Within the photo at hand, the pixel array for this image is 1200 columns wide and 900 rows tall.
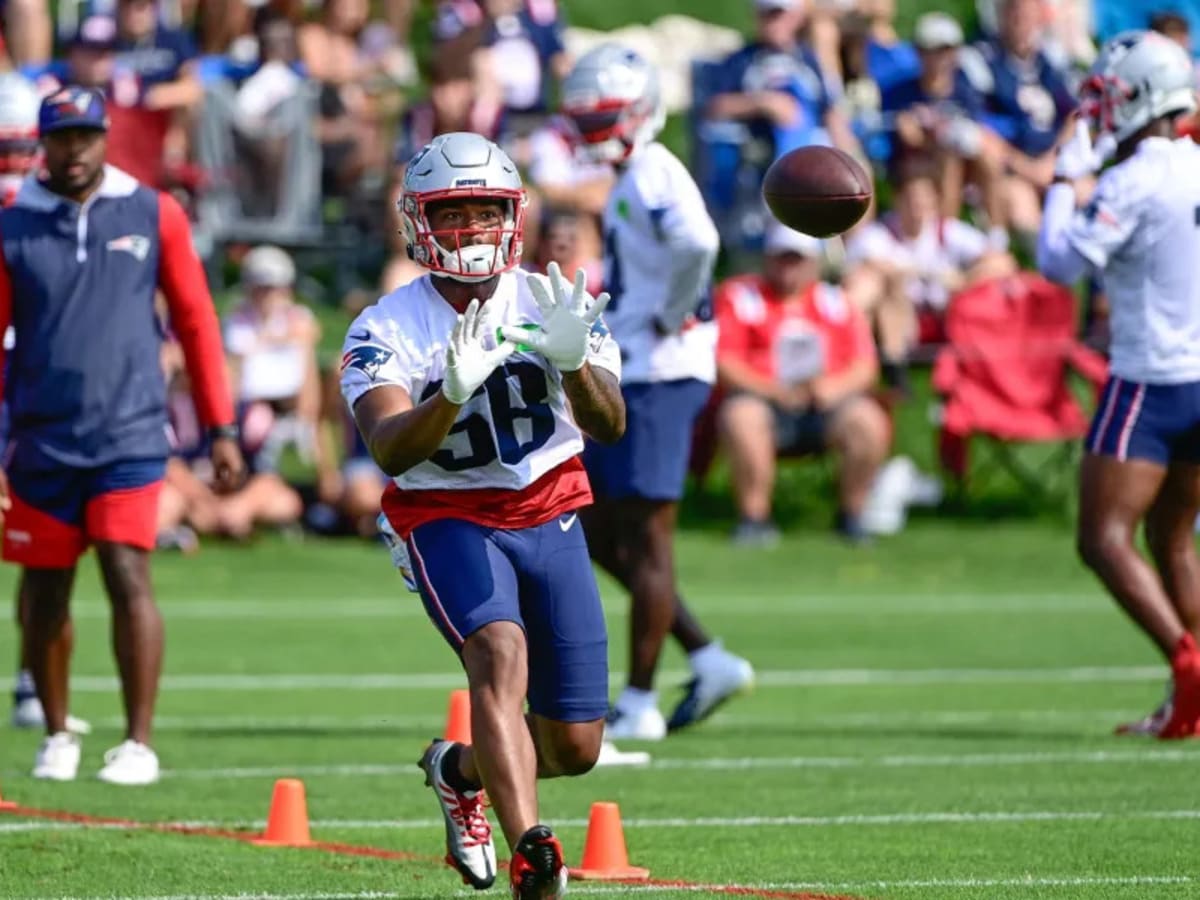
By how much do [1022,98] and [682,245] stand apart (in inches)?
370

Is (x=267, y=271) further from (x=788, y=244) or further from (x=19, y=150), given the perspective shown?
(x=19, y=150)

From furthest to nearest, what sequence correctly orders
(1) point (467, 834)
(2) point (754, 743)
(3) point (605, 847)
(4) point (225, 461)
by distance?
(2) point (754, 743)
(4) point (225, 461)
(3) point (605, 847)
(1) point (467, 834)

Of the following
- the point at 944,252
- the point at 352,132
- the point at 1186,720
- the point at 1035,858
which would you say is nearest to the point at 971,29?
the point at 944,252

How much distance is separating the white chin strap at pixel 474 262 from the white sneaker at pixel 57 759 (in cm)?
326

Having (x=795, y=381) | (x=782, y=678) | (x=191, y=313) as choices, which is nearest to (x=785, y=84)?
(x=795, y=381)

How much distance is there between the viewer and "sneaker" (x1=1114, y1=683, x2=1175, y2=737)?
9297 millimetres

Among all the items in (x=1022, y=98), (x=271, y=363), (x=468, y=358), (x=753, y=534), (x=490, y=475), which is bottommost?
(x=753, y=534)

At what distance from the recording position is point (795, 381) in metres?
16.5

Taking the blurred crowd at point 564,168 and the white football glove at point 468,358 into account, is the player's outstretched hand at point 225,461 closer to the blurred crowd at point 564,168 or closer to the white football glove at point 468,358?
the white football glove at point 468,358

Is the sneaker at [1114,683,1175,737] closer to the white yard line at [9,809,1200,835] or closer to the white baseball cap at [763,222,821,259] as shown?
the white yard line at [9,809,1200,835]

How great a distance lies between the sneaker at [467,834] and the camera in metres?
6.36

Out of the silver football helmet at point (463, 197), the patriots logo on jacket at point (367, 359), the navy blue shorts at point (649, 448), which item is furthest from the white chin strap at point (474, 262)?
the navy blue shorts at point (649, 448)

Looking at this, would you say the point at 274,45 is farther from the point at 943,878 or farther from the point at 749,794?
the point at 943,878

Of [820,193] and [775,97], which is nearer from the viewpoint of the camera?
[820,193]
